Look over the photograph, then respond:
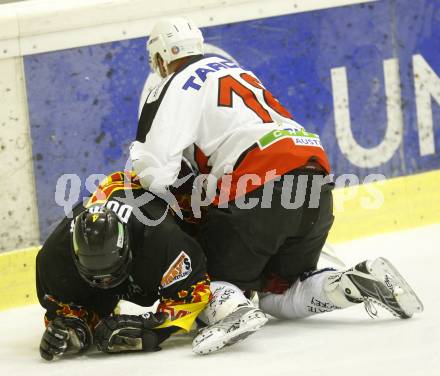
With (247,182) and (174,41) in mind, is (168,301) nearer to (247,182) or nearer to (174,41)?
(247,182)

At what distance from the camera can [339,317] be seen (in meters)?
4.30

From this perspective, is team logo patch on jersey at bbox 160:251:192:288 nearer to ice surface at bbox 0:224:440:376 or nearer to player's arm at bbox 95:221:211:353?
player's arm at bbox 95:221:211:353

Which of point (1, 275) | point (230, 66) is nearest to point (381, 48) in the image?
point (230, 66)

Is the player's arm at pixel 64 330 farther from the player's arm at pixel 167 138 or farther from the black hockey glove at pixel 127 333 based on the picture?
the player's arm at pixel 167 138

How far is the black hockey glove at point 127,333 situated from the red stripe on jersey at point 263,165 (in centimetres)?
50

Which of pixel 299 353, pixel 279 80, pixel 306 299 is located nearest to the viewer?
pixel 299 353

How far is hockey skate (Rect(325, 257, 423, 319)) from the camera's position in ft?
13.2

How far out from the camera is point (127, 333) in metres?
3.88

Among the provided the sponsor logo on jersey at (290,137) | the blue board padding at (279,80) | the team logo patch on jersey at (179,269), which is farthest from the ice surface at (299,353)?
the blue board padding at (279,80)

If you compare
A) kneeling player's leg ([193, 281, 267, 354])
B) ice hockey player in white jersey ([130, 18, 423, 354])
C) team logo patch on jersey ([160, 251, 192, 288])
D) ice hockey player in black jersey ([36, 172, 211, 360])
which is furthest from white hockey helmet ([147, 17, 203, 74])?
kneeling player's leg ([193, 281, 267, 354])

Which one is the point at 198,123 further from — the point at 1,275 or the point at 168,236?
the point at 1,275

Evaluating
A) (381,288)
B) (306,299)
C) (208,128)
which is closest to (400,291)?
(381,288)

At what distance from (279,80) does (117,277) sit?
7.00ft

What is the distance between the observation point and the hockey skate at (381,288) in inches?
158
